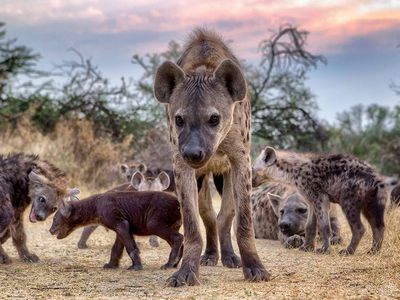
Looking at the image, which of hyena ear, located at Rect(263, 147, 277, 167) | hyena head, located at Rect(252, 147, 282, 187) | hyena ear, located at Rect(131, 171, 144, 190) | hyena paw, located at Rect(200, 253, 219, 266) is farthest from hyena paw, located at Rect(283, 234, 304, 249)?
hyena ear, located at Rect(131, 171, 144, 190)

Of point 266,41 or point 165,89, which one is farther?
point 266,41

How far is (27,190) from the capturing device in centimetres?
775

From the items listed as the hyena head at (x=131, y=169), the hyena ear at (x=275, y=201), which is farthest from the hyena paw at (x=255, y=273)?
the hyena head at (x=131, y=169)

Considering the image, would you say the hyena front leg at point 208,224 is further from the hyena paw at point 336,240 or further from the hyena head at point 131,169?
the hyena head at point 131,169

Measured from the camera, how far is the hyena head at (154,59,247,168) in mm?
5754

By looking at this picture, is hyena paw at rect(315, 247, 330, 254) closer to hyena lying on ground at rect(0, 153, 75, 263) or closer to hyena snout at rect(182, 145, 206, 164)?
hyena lying on ground at rect(0, 153, 75, 263)

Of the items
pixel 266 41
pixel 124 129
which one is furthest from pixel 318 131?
pixel 124 129

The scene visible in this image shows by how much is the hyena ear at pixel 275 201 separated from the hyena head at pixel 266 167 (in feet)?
1.11

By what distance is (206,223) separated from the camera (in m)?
7.75

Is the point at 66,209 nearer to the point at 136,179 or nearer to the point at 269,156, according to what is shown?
the point at 136,179

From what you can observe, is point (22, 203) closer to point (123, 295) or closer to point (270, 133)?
point (123, 295)

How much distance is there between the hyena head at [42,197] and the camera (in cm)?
758

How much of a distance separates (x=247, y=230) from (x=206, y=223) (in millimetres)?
1485

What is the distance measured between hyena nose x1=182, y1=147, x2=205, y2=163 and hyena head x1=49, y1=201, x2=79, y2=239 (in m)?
2.14
